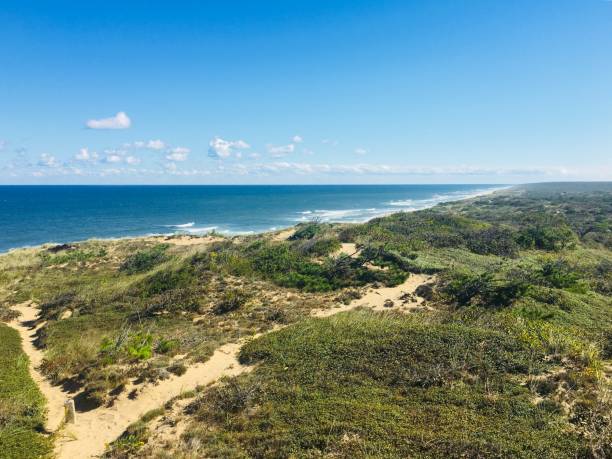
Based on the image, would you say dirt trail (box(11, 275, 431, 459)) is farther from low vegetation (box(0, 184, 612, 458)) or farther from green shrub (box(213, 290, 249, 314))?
green shrub (box(213, 290, 249, 314))

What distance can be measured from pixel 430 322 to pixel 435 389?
5.99m

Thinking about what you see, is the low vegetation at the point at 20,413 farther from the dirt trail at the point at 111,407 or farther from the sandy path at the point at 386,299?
the sandy path at the point at 386,299

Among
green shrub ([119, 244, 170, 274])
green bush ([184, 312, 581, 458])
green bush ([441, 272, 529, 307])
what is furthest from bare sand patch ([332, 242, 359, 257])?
green shrub ([119, 244, 170, 274])

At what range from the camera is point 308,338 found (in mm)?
15219

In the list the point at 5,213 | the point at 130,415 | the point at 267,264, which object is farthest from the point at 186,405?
the point at 5,213

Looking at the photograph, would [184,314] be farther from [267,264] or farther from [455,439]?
[455,439]

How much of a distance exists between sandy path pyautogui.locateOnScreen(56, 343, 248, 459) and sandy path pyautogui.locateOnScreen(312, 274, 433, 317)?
21.9ft

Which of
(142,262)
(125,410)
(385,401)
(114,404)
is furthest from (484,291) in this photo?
(142,262)

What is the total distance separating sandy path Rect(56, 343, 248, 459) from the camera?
33.1 feet

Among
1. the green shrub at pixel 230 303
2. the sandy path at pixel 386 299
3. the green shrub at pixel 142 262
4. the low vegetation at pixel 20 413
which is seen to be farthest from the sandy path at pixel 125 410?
the green shrub at pixel 142 262

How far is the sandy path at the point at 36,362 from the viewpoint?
11.6m

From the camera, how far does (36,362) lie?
15.6m

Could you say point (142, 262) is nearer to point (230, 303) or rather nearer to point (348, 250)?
point (230, 303)

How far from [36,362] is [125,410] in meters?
7.16
